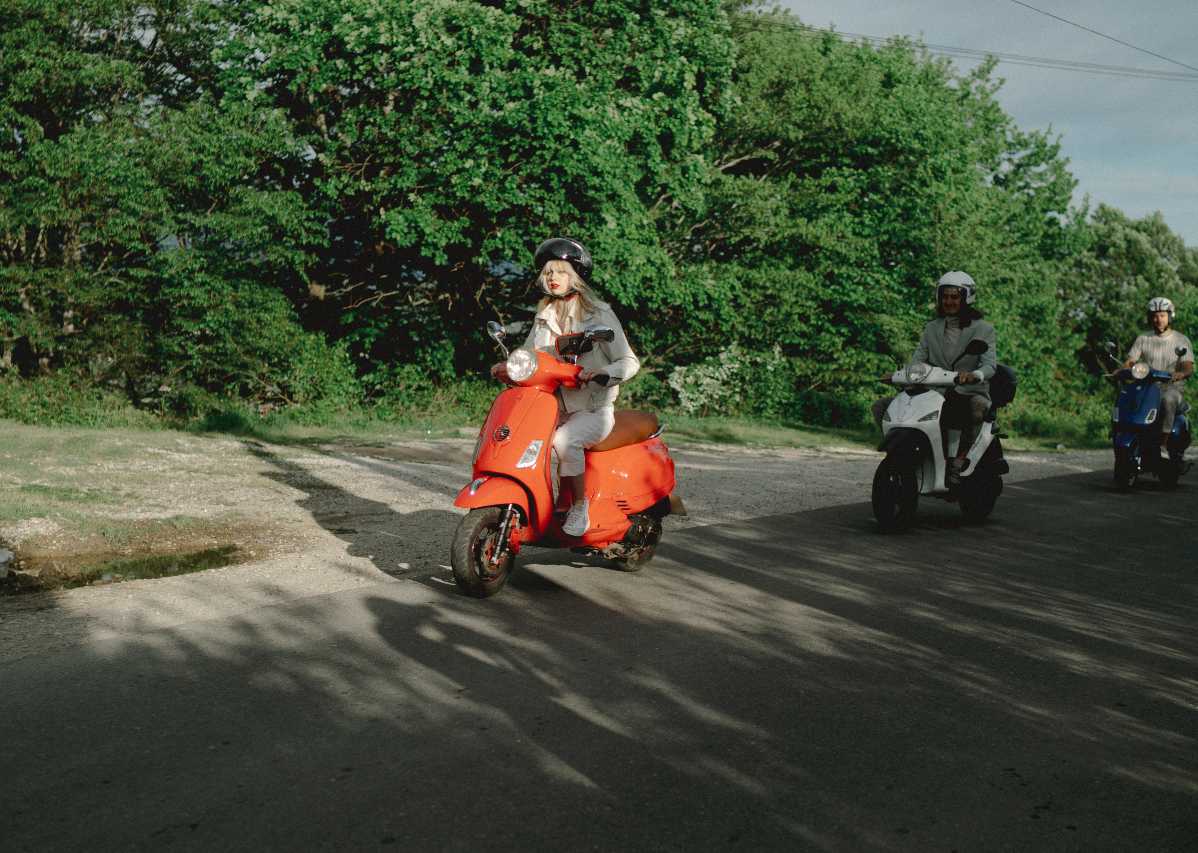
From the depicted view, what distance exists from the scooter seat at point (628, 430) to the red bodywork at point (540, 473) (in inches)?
2.2

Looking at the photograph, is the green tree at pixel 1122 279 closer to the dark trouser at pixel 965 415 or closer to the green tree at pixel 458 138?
the green tree at pixel 458 138

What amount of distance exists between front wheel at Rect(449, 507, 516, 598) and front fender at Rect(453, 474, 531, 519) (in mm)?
79

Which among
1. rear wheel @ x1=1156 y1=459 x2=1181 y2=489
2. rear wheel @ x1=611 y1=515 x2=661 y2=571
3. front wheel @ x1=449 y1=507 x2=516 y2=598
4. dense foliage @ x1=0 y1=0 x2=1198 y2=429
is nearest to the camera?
front wheel @ x1=449 y1=507 x2=516 y2=598

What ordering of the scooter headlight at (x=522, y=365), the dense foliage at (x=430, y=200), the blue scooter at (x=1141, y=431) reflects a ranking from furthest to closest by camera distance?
1. the dense foliage at (x=430, y=200)
2. the blue scooter at (x=1141, y=431)
3. the scooter headlight at (x=522, y=365)

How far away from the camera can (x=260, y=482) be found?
10680mm

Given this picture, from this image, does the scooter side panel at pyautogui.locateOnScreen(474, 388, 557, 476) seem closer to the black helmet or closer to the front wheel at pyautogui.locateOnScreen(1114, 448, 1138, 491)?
the black helmet

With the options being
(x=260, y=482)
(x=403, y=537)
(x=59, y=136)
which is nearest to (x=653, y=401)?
(x=59, y=136)

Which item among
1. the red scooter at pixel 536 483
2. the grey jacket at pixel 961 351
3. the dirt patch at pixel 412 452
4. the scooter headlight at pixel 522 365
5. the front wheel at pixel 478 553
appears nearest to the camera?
the front wheel at pixel 478 553

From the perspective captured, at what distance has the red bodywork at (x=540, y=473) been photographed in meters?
6.44

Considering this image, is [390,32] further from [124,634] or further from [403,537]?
[124,634]

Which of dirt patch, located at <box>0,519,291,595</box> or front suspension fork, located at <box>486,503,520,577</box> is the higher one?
front suspension fork, located at <box>486,503,520,577</box>

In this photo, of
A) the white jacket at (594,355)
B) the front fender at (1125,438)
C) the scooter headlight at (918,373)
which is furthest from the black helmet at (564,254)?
the front fender at (1125,438)

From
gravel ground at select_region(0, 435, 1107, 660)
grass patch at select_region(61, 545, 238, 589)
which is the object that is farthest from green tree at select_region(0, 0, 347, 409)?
grass patch at select_region(61, 545, 238, 589)

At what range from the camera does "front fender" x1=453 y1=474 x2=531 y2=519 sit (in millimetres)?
6328
